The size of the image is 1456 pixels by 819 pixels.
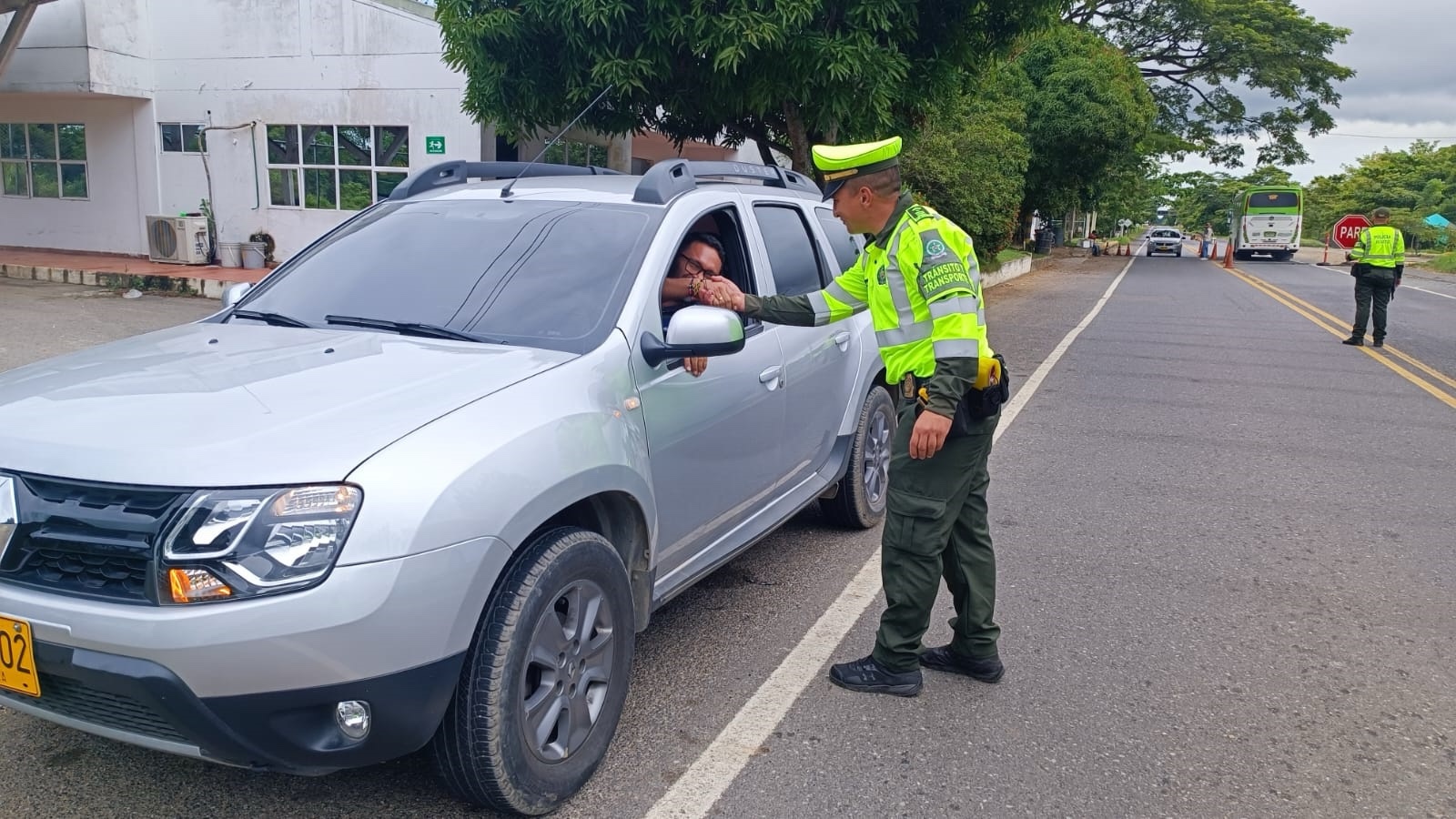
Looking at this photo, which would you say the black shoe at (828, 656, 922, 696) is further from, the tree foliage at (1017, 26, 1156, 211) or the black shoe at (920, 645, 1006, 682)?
A: the tree foliage at (1017, 26, 1156, 211)

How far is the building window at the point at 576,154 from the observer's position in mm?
17812

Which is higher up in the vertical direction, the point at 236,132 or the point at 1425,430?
the point at 236,132

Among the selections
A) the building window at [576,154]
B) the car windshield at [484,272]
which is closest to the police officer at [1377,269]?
the building window at [576,154]

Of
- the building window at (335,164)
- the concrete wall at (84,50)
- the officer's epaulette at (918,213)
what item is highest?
the concrete wall at (84,50)

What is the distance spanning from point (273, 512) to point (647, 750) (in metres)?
1.45

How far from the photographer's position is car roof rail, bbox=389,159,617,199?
4449mm

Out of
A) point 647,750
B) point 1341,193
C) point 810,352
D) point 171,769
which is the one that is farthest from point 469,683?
point 1341,193

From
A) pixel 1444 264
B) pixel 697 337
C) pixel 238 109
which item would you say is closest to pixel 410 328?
pixel 697 337

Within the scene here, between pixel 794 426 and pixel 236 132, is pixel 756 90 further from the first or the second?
pixel 236 132

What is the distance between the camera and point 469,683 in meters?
2.56

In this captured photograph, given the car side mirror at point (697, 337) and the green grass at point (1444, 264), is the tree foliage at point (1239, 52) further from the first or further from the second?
the car side mirror at point (697, 337)

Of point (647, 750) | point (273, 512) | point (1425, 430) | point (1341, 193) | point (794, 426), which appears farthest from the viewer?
point (1341, 193)

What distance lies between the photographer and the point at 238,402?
104 inches

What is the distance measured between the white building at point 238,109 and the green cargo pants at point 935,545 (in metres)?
13.6
